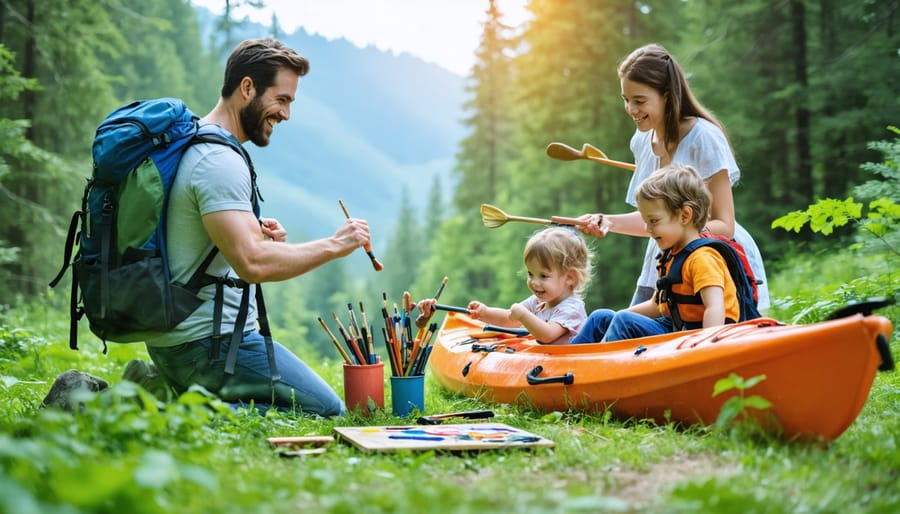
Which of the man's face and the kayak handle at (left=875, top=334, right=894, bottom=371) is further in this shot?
the man's face

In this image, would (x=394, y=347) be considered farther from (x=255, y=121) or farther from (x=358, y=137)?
(x=358, y=137)

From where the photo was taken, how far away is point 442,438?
3.13 metres

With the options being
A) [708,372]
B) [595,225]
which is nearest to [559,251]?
[595,225]

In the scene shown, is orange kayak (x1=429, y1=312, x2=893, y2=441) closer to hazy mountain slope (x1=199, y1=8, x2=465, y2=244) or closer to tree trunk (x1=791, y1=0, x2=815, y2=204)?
tree trunk (x1=791, y1=0, x2=815, y2=204)

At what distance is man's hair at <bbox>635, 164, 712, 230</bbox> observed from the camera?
12.3 feet

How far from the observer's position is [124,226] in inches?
143

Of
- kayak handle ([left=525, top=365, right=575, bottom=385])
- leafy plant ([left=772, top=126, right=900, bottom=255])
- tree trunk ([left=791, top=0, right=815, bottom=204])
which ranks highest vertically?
tree trunk ([left=791, top=0, right=815, bottom=204])

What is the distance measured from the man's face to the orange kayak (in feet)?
5.84

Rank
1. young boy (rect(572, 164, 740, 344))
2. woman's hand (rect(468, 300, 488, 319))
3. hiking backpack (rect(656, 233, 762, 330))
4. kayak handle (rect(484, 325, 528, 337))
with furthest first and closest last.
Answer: kayak handle (rect(484, 325, 528, 337))
woman's hand (rect(468, 300, 488, 319))
hiking backpack (rect(656, 233, 762, 330))
young boy (rect(572, 164, 740, 344))

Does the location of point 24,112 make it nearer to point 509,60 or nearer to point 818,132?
point 818,132

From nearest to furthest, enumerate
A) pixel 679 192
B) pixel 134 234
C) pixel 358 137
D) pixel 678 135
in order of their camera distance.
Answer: pixel 134 234 < pixel 679 192 < pixel 678 135 < pixel 358 137

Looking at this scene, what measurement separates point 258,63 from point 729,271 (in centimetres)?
249

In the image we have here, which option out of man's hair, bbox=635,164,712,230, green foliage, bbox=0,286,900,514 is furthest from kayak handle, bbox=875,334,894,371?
man's hair, bbox=635,164,712,230

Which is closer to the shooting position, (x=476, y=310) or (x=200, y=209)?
(x=200, y=209)
